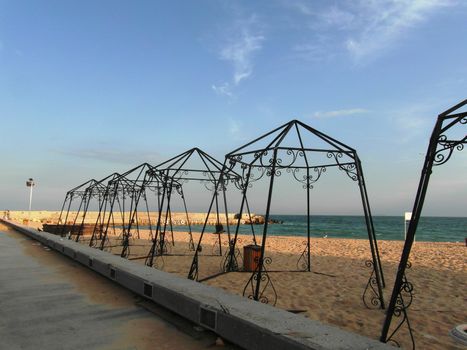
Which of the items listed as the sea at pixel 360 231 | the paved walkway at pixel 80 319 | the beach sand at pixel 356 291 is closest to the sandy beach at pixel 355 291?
the beach sand at pixel 356 291

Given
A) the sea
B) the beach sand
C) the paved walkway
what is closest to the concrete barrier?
the paved walkway

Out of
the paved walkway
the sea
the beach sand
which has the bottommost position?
the sea

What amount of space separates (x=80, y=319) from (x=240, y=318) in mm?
2671

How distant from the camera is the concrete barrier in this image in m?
3.92

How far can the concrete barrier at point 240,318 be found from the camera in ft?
12.9

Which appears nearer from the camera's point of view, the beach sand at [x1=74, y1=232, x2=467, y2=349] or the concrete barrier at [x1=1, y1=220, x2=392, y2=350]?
the concrete barrier at [x1=1, y1=220, x2=392, y2=350]

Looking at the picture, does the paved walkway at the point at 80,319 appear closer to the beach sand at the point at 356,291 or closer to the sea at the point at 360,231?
the beach sand at the point at 356,291

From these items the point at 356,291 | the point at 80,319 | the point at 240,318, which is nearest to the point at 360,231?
the point at 356,291

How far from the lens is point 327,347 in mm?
3686

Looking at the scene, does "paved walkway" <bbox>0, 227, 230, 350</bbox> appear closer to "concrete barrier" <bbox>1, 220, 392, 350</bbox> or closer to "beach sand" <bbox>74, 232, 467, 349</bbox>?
"concrete barrier" <bbox>1, 220, 392, 350</bbox>

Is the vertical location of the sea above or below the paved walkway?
below

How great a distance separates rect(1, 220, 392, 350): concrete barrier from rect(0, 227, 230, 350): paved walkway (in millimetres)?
221

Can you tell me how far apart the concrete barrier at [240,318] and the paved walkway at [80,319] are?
0.22 metres

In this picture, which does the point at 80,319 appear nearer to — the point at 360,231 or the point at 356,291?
the point at 356,291
